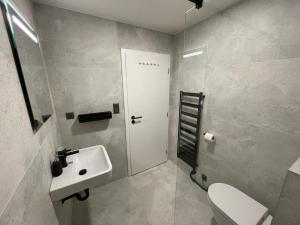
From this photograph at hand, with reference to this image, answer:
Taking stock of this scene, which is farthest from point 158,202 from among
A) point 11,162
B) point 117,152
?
point 11,162

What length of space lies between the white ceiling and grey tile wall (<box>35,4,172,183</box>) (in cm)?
11

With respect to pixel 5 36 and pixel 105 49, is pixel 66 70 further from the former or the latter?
pixel 5 36

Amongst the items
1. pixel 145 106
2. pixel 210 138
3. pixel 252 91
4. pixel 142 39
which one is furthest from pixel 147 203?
pixel 142 39

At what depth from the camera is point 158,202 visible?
1755 mm

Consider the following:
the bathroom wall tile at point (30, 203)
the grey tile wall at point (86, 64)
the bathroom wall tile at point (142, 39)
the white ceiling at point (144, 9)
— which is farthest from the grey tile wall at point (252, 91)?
the bathroom wall tile at point (30, 203)

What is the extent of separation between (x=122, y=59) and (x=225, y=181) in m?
2.09

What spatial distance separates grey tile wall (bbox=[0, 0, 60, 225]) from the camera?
1.59 feet

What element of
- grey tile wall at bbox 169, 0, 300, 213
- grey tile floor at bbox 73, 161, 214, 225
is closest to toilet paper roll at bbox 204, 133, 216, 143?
grey tile wall at bbox 169, 0, 300, 213

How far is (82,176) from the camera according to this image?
3.93ft

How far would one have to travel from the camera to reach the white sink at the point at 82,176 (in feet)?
3.37

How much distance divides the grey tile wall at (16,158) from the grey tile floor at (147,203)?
0.99 m

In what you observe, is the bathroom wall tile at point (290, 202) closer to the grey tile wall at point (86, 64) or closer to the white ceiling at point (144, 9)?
the white ceiling at point (144, 9)

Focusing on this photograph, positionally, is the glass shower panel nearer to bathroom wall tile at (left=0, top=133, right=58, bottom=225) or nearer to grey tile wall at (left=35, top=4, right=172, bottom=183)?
grey tile wall at (left=35, top=4, right=172, bottom=183)

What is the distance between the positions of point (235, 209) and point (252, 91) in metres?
1.12
